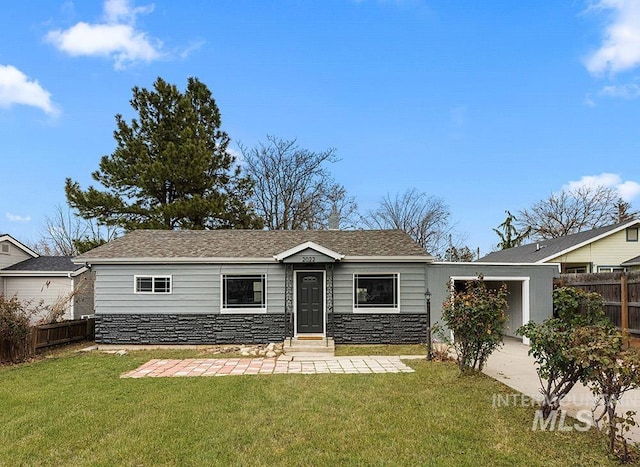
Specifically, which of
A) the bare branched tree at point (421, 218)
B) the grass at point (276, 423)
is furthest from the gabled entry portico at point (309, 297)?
the bare branched tree at point (421, 218)

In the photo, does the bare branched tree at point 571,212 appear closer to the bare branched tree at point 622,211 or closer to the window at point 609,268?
the bare branched tree at point 622,211

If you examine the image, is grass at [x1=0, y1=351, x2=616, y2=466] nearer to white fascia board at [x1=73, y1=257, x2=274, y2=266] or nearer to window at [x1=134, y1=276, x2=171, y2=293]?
window at [x1=134, y1=276, x2=171, y2=293]

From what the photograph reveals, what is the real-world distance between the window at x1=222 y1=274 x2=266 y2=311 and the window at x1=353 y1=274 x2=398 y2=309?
277cm

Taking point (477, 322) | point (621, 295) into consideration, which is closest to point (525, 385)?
point (477, 322)

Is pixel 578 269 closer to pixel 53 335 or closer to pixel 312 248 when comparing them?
pixel 312 248

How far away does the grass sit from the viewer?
414 centimetres

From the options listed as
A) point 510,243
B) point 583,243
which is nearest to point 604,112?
point 583,243

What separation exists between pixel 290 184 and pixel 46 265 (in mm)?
14243

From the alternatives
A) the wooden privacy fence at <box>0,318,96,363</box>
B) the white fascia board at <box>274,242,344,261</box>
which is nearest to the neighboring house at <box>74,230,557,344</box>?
the white fascia board at <box>274,242,344,261</box>

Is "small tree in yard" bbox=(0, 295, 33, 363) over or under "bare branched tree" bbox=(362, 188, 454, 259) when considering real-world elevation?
under

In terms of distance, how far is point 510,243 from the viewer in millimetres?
31422

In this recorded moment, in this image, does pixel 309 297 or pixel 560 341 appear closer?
pixel 560 341

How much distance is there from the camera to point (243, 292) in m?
11.9

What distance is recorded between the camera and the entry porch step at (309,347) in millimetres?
10523
